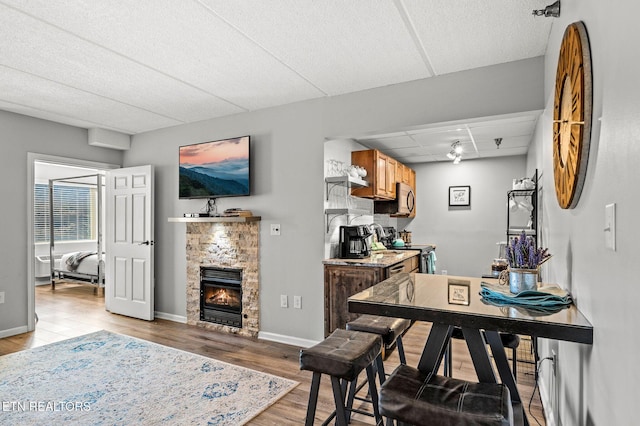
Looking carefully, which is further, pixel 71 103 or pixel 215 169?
pixel 215 169

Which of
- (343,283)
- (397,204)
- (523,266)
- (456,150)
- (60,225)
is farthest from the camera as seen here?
(60,225)

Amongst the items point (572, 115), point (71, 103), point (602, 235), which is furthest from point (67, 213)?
point (602, 235)

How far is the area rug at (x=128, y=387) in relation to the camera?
7.98 ft

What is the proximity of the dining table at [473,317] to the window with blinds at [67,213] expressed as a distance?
8.02m

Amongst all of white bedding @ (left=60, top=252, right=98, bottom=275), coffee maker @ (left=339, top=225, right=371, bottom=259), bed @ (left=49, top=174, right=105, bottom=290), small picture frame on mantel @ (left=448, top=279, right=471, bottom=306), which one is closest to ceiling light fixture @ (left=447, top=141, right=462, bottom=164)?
coffee maker @ (left=339, top=225, right=371, bottom=259)

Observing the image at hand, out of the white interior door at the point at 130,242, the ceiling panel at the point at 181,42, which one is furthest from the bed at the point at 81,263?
the ceiling panel at the point at 181,42

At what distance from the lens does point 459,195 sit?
656 cm

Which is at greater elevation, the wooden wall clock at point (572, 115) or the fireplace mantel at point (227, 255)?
the wooden wall clock at point (572, 115)

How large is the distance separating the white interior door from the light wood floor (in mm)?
229

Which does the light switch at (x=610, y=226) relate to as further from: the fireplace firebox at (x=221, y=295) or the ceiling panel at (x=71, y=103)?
the ceiling panel at (x=71, y=103)

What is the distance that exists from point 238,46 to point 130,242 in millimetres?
3366

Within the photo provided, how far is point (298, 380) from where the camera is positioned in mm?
2988

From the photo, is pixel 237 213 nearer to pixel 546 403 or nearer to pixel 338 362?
pixel 338 362

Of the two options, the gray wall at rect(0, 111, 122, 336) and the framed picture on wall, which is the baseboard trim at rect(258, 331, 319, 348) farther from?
the framed picture on wall
